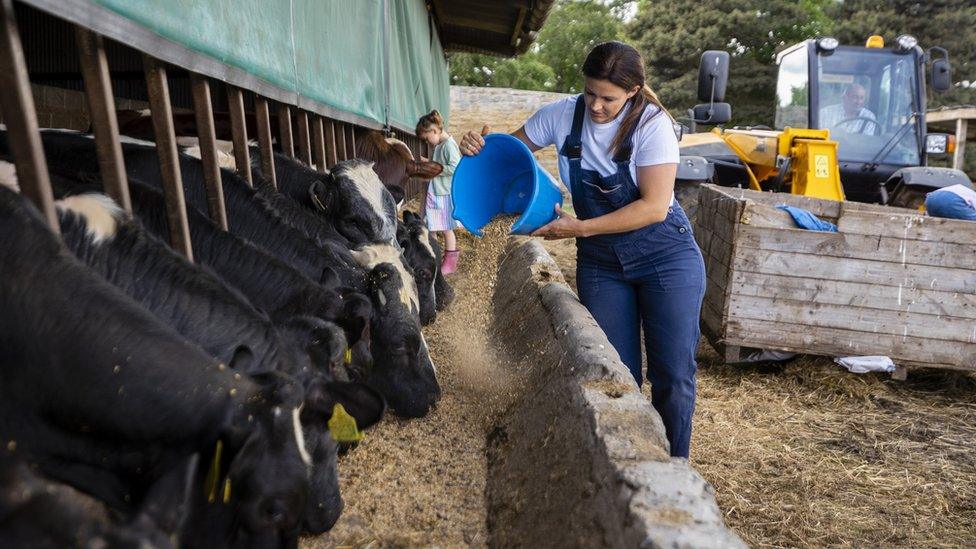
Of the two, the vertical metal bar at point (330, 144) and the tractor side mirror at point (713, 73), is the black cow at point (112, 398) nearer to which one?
the vertical metal bar at point (330, 144)

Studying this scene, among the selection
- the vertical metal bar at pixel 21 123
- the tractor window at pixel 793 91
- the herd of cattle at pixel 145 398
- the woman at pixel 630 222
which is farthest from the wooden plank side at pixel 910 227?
the vertical metal bar at pixel 21 123

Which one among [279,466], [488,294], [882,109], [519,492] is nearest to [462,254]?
[488,294]

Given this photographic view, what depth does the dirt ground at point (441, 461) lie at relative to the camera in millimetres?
2908

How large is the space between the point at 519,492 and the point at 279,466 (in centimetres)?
124

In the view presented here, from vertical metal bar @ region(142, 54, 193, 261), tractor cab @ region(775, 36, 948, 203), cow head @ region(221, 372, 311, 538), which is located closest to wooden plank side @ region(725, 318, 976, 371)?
tractor cab @ region(775, 36, 948, 203)

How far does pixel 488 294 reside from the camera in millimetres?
5066

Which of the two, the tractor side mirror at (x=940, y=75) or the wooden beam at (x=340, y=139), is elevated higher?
the tractor side mirror at (x=940, y=75)

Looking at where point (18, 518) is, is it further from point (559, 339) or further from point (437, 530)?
point (559, 339)

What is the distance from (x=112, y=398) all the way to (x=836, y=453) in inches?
160

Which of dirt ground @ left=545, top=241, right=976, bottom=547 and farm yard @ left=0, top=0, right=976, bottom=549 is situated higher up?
farm yard @ left=0, top=0, right=976, bottom=549

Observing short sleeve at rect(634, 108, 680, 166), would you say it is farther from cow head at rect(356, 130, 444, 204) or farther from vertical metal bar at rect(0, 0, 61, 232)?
cow head at rect(356, 130, 444, 204)

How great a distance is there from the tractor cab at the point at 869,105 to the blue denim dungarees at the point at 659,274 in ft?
18.1

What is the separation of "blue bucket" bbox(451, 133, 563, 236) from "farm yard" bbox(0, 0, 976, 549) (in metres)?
0.02

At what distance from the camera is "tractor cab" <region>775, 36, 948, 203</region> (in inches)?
320
